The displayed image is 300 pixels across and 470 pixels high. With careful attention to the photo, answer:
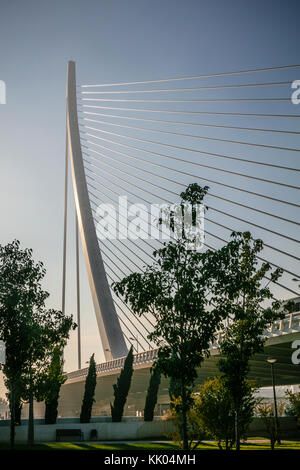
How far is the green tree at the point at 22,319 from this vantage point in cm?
2311

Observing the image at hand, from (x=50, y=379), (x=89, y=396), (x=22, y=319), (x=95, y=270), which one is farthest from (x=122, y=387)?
(x=22, y=319)

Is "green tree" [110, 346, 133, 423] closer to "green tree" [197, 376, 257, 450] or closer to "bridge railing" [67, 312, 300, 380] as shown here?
"bridge railing" [67, 312, 300, 380]

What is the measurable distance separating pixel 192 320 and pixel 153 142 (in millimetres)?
23482

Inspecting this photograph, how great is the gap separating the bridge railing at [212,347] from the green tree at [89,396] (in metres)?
1.71

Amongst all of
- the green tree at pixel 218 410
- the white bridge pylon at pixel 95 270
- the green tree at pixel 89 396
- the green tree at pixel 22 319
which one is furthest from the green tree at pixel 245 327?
the green tree at pixel 89 396

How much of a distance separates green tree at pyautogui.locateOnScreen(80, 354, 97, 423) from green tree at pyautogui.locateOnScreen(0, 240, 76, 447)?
1740 centimetres

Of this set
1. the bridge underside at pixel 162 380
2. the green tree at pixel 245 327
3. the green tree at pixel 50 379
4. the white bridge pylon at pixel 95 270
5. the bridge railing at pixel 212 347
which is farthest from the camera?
the white bridge pylon at pixel 95 270

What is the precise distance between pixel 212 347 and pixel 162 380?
2342 centimetres

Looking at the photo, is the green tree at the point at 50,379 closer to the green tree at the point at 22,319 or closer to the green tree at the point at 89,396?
the green tree at the point at 22,319

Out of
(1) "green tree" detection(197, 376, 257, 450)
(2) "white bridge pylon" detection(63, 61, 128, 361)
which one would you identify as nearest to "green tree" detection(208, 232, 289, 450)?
(1) "green tree" detection(197, 376, 257, 450)

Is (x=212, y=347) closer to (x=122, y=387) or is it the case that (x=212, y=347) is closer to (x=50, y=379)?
(x=50, y=379)

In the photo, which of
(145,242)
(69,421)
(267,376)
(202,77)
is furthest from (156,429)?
(202,77)

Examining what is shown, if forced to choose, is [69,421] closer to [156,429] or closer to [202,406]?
[156,429]

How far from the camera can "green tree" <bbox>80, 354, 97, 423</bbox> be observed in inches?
1688
